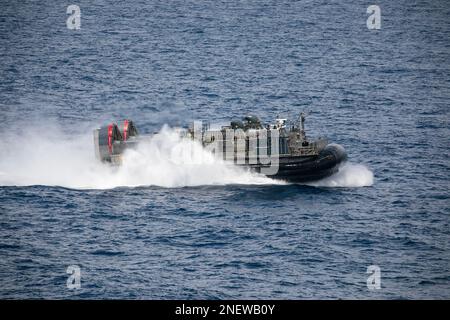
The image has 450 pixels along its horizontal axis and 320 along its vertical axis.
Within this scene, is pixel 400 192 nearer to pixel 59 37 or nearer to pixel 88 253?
→ pixel 88 253

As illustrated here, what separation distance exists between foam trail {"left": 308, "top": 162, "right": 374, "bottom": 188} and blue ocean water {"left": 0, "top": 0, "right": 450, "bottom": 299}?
0.79 ft

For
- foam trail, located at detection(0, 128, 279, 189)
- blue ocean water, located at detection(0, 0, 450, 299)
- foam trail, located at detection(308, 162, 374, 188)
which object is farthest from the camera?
foam trail, located at detection(308, 162, 374, 188)

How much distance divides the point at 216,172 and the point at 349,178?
10.8 m

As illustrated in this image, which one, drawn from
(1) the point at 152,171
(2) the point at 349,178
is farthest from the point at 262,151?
(1) the point at 152,171

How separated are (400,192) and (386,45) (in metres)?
55.0

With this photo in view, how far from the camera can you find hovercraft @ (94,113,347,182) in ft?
227

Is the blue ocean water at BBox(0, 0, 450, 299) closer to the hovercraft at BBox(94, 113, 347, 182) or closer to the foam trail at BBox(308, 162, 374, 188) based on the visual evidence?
the foam trail at BBox(308, 162, 374, 188)

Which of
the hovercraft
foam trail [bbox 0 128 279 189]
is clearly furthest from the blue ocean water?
the hovercraft

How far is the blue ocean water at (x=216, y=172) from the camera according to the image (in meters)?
56.0

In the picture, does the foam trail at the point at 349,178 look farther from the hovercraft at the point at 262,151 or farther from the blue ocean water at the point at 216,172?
the hovercraft at the point at 262,151

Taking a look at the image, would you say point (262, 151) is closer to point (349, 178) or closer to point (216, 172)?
point (216, 172)

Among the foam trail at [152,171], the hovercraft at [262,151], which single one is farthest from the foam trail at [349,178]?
the foam trail at [152,171]
